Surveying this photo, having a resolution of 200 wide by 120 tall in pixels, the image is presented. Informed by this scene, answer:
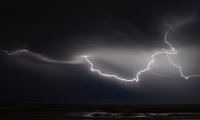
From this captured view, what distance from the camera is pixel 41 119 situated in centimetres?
3375

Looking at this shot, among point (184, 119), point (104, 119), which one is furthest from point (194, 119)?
point (104, 119)

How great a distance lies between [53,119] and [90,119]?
3.65 m

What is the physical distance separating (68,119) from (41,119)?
264 centimetres

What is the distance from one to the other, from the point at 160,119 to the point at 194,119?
3.19 metres

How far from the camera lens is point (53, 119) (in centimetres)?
3388

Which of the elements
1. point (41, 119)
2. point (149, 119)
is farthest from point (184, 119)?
point (41, 119)

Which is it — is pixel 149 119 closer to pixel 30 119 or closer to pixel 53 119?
pixel 53 119

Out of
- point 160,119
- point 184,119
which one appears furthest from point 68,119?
point 184,119

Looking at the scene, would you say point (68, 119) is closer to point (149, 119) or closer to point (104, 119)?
point (104, 119)

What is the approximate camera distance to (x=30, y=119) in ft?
110

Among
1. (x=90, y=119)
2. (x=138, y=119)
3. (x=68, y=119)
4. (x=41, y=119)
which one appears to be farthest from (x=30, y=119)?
(x=138, y=119)

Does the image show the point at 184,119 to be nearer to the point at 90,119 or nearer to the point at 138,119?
the point at 138,119

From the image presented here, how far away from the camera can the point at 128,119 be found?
34.2 metres

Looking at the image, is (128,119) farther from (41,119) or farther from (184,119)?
(41,119)
